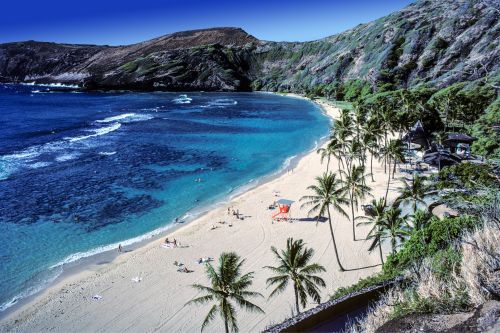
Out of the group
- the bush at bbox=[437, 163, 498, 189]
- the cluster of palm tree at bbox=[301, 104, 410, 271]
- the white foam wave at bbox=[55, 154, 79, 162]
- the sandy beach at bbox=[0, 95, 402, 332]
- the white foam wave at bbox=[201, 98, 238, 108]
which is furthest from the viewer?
the white foam wave at bbox=[201, 98, 238, 108]

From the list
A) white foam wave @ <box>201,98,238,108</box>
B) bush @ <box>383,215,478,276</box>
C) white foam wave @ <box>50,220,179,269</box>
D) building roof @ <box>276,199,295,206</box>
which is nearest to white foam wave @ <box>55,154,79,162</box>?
white foam wave @ <box>50,220,179,269</box>

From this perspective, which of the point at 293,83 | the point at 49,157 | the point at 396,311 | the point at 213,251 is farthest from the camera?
the point at 293,83

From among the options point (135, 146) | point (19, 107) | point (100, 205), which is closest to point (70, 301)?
point (100, 205)

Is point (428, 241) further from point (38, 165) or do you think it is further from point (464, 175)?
point (38, 165)

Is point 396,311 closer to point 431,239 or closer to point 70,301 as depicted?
point 431,239

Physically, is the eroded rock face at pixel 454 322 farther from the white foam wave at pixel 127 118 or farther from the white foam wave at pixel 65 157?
the white foam wave at pixel 127 118

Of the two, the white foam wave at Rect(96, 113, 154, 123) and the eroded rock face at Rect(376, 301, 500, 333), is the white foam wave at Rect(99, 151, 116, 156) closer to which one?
the white foam wave at Rect(96, 113, 154, 123)
